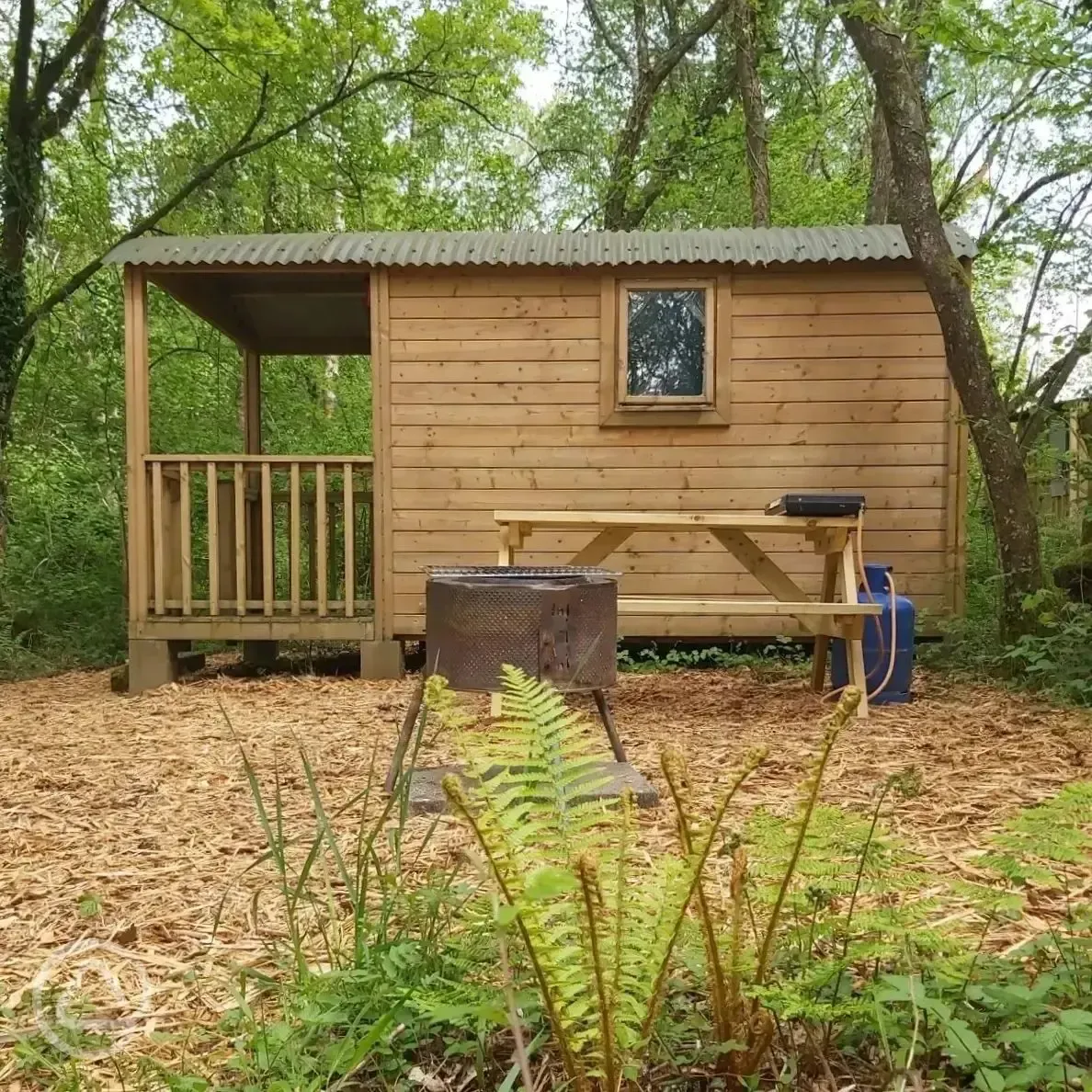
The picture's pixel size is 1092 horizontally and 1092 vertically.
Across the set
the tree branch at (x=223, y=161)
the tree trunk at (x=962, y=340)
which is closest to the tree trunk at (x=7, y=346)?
the tree branch at (x=223, y=161)

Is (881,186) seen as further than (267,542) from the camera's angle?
Yes

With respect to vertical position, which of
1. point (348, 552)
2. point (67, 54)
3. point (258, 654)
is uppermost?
point (67, 54)

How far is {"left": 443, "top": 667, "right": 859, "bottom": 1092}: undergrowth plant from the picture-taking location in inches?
45.9

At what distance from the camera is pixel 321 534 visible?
6.54 meters

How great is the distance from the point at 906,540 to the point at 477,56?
9.09m

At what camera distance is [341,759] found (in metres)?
3.98

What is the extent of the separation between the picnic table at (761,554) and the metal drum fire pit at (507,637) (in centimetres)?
157

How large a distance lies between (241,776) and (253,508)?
434cm

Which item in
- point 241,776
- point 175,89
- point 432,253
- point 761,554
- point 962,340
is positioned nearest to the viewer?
point 241,776

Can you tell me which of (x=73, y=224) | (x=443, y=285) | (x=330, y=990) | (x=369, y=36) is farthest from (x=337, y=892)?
Answer: (x=73, y=224)

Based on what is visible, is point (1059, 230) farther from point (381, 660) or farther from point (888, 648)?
point (381, 660)

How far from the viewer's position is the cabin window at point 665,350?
6.73 metres

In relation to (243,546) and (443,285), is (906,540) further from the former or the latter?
(243,546)

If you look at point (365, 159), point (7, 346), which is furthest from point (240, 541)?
point (365, 159)
